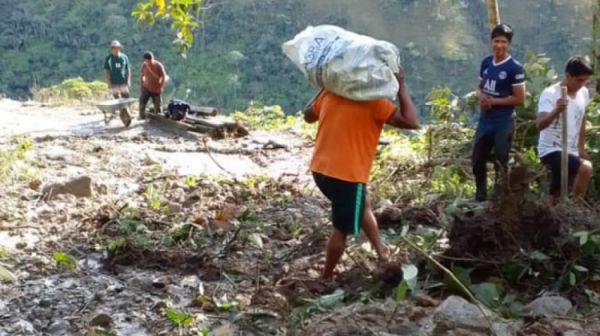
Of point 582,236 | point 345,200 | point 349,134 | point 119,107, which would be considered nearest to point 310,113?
point 349,134

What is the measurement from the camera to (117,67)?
13.1m

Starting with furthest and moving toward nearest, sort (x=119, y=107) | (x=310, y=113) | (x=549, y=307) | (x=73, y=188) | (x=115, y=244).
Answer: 1. (x=119, y=107)
2. (x=73, y=188)
3. (x=115, y=244)
4. (x=310, y=113)
5. (x=549, y=307)

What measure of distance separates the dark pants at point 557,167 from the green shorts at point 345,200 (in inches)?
64.5

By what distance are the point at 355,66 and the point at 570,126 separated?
1.88 m

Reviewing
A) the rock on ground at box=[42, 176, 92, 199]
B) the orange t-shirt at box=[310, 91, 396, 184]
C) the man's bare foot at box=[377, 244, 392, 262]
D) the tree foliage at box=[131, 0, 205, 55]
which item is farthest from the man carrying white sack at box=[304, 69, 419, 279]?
the rock on ground at box=[42, 176, 92, 199]

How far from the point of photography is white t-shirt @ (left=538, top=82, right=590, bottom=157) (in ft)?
16.1

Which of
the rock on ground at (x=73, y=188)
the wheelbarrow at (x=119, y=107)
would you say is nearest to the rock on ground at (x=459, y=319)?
the rock on ground at (x=73, y=188)

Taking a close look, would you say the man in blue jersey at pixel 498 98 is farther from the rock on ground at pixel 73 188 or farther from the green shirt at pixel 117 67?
the green shirt at pixel 117 67

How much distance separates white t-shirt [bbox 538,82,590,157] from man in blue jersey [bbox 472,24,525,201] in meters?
0.30

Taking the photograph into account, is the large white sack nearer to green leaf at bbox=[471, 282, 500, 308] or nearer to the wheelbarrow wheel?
green leaf at bbox=[471, 282, 500, 308]

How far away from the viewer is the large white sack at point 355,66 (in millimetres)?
3688

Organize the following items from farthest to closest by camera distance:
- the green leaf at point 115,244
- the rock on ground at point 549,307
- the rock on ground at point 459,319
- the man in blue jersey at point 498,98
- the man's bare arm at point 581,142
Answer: the man in blue jersey at point 498,98, the man's bare arm at point 581,142, the green leaf at point 115,244, the rock on ground at point 549,307, the rock on ground at point 459,319

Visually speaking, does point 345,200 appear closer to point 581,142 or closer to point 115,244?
point 115,244

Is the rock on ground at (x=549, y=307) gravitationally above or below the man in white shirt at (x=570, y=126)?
below
